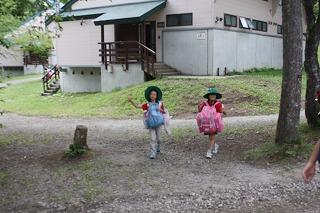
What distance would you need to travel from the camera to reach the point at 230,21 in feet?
77.2

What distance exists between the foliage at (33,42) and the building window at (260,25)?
17.9 meters

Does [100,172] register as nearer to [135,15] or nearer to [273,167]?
[273,167]

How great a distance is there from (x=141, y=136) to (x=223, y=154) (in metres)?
3.01

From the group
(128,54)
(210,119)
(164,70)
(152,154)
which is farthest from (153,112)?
(128,54)

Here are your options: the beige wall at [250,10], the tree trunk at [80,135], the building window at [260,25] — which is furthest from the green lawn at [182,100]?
the building window at [260,25]

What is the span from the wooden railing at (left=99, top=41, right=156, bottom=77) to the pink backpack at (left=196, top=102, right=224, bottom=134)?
13.3m

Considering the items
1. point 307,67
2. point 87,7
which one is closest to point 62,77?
point 87,7

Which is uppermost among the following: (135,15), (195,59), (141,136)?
(135,15)

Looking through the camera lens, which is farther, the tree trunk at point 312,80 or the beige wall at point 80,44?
the beige wall at point 80,44

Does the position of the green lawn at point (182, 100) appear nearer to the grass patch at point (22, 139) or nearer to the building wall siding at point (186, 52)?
the grass patch at point (22, 139)

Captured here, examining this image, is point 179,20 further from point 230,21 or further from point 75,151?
point 75,151

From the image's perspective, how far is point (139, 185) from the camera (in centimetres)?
695

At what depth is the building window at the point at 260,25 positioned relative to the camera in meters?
26.5

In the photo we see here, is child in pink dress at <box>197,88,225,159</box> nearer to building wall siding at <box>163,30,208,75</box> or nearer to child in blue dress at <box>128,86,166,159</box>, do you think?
child in blue dress at <box>128,86,166,159</box>
